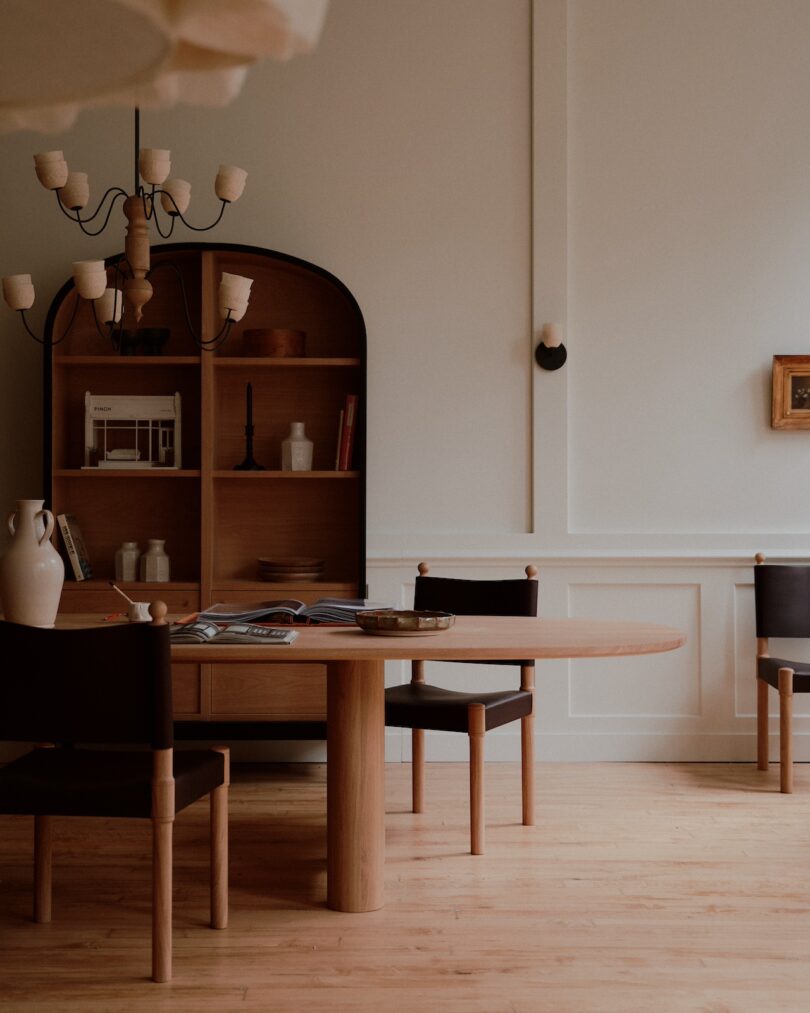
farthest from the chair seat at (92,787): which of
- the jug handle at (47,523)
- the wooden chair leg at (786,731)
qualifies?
the wooden chair leg at (786,731)

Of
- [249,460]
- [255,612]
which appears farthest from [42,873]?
[249,460]

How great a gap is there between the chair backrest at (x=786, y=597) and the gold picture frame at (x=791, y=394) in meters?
0.61

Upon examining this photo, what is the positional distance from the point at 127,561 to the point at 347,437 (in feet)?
3.19

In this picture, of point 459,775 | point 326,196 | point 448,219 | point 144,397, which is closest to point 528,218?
point 448,219

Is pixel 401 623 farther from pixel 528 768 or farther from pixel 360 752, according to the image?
pixel 528 768

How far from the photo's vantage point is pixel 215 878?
2.64m

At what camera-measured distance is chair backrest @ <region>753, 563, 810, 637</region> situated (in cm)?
420

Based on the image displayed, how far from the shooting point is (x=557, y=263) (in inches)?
175

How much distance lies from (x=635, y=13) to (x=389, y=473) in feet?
6.91

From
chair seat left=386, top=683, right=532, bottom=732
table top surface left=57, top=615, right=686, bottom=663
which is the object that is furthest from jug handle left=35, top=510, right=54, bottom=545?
chair seat left=386, top=683, right=532, bottom=732

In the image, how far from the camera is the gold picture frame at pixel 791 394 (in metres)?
4.43

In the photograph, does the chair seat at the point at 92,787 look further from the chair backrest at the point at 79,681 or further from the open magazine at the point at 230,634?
the open magazine at the point at 230,634

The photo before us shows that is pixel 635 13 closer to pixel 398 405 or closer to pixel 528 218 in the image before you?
pixel 528 218

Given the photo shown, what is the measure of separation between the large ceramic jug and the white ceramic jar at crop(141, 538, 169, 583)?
1328 millimetres
